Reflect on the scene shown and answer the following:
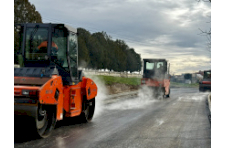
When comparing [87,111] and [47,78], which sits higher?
[47,78]

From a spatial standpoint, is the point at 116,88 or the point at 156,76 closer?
the point at 156,76

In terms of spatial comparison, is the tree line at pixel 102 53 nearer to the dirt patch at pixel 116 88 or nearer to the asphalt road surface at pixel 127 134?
the dirt patch at pixel 116 88

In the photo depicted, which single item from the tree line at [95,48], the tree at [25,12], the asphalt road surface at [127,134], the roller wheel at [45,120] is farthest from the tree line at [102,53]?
the roller wheel at [45,120]

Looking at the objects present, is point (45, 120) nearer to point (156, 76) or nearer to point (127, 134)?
point (127, 134)

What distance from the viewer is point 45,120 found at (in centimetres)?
923

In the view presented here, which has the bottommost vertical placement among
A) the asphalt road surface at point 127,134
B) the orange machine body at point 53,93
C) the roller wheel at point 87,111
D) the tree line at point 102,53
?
the asphalt road surface at point 127,134

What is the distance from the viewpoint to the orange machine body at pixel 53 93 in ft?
26.4

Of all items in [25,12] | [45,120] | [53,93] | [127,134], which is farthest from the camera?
[25,12]

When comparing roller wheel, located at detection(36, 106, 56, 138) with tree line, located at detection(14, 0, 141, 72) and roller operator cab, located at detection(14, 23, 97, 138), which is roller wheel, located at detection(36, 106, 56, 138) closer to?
roller operator cab, located at detection(14, 23, 97, 138)

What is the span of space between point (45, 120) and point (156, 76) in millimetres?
20639

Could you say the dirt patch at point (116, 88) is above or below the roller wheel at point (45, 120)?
below

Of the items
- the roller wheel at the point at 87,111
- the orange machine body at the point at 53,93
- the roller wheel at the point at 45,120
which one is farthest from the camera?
the roller wheel at the point at 87,111

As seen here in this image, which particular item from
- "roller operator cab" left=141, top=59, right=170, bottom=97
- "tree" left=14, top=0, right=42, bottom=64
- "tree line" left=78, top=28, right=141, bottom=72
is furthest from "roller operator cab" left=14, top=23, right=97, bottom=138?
"tree line" left=78, top=28, right=141, bottom=72

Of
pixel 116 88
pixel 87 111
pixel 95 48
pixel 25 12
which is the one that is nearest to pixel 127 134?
pixel 87 111
